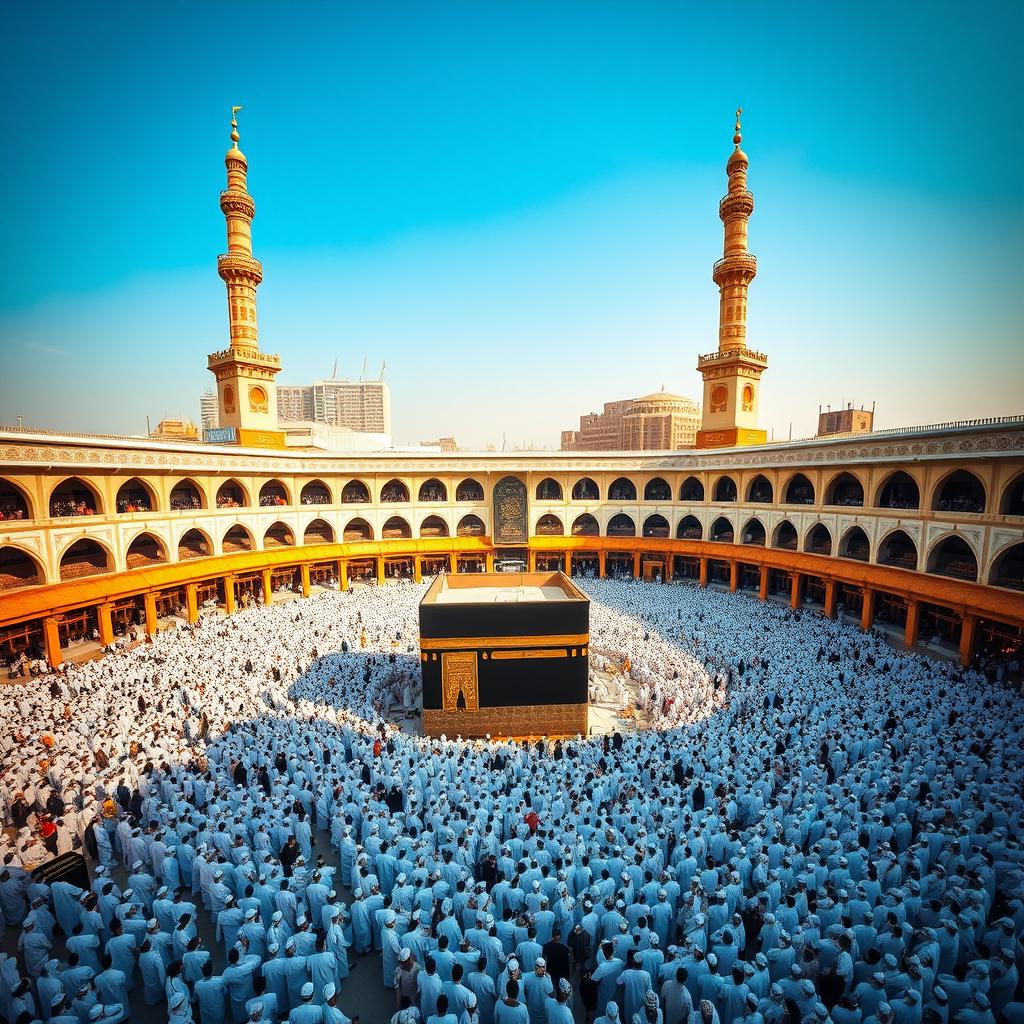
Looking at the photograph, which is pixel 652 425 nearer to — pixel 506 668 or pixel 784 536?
pixel 784 536

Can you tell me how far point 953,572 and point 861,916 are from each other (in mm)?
17957

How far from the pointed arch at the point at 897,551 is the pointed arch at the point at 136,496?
33.0 m

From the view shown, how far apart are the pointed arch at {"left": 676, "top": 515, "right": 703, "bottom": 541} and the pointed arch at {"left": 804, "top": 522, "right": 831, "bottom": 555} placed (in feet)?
22.7

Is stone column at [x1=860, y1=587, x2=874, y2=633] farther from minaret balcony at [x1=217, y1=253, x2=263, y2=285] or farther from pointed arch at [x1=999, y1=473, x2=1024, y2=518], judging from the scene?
minaret balcony at [x1=217, y1=253, x2=263, y2=285]

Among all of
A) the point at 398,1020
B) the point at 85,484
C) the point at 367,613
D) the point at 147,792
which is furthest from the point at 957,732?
the point at 85,484

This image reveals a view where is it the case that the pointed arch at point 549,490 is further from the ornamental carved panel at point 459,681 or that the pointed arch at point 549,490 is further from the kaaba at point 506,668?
the ornamental carved panel at point 459,681

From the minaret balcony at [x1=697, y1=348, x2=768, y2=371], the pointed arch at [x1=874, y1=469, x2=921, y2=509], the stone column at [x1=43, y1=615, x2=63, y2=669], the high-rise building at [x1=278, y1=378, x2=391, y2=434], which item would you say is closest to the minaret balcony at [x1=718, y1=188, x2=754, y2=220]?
the minaret balcony at [x1=697, y1=348, x2=768, y2=371]

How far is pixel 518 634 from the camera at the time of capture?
49.4 feet

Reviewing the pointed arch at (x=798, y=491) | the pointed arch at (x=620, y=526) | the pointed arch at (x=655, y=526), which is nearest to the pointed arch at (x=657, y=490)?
the pointed arch at (x=655, y=526)

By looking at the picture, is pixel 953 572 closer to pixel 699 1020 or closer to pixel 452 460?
pixel 699 1020

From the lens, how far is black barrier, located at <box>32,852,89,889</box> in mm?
8516

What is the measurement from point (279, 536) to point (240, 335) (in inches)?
523

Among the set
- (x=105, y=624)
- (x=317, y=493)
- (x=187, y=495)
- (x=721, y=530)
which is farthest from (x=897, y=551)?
(x=187, y=495)

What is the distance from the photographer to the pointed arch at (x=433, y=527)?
116 feet
